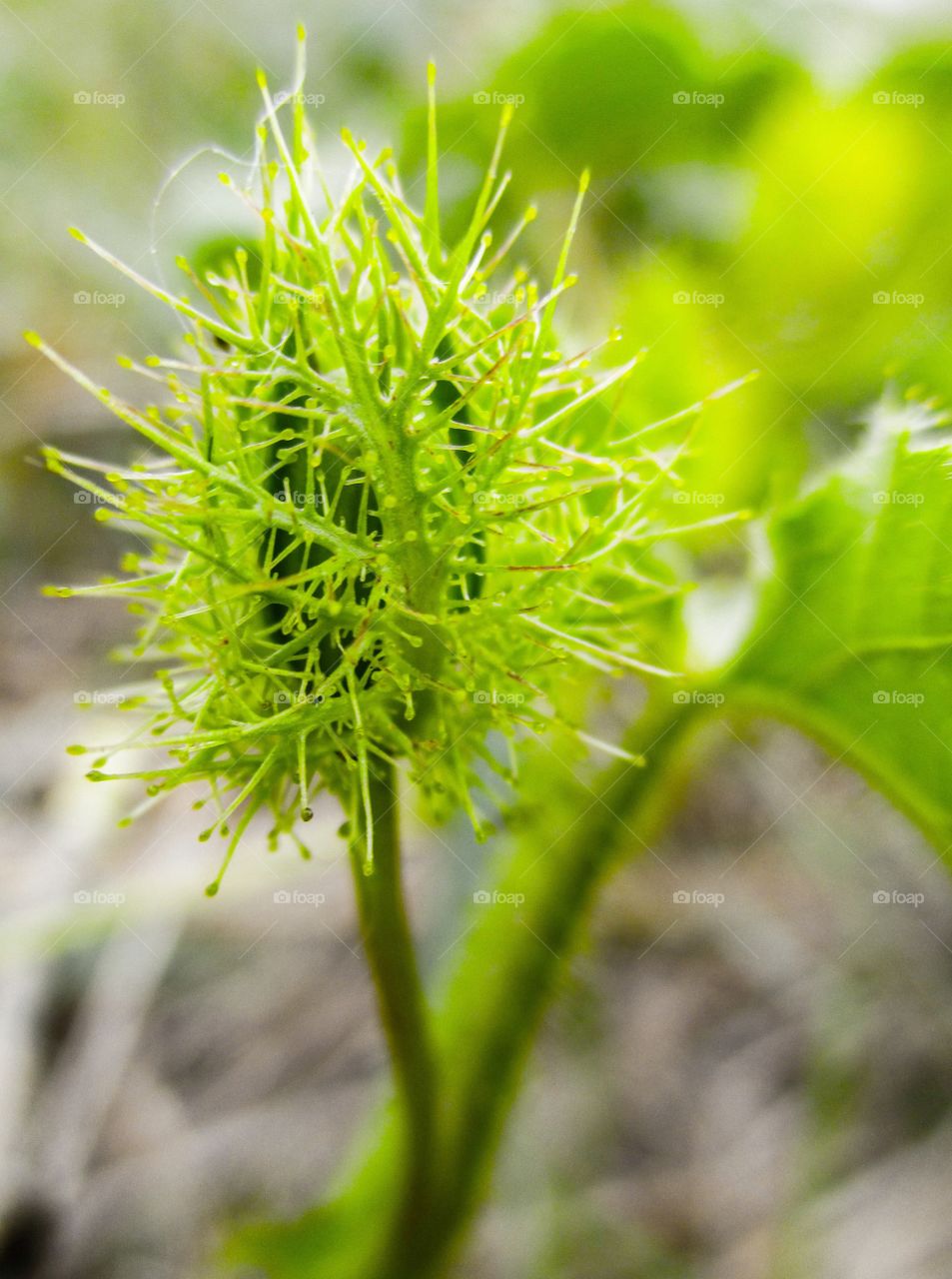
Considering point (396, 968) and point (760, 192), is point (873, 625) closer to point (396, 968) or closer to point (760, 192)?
point (396, 968)

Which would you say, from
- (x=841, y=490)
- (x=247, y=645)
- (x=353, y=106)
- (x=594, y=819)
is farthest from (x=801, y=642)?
(x=353, y=106)

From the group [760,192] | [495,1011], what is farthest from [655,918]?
[760,192]

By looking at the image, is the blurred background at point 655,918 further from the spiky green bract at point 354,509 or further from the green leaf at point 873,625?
the spiky green bract at point 354,509

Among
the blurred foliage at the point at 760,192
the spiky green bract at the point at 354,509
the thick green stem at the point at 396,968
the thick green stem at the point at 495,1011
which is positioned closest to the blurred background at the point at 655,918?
the blurred foliage at the point at 760,192

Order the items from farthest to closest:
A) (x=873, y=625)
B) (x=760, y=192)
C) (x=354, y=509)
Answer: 1. (x=760, y=192)
2. (x=873, y=625)
3. (x=354, y=509)

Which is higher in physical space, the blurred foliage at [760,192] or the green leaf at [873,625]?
the blurred foliage at [760,192]

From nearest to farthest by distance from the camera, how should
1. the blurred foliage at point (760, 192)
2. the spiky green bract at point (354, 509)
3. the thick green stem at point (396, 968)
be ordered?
the spiky green bract at point (354, 509), the thick green stem at point (396, 968), the blurred foliage at point (760, 192)

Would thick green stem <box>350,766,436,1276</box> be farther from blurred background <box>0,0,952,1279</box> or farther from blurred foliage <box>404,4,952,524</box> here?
blurred foliage <box>404,4,952,524</box>
